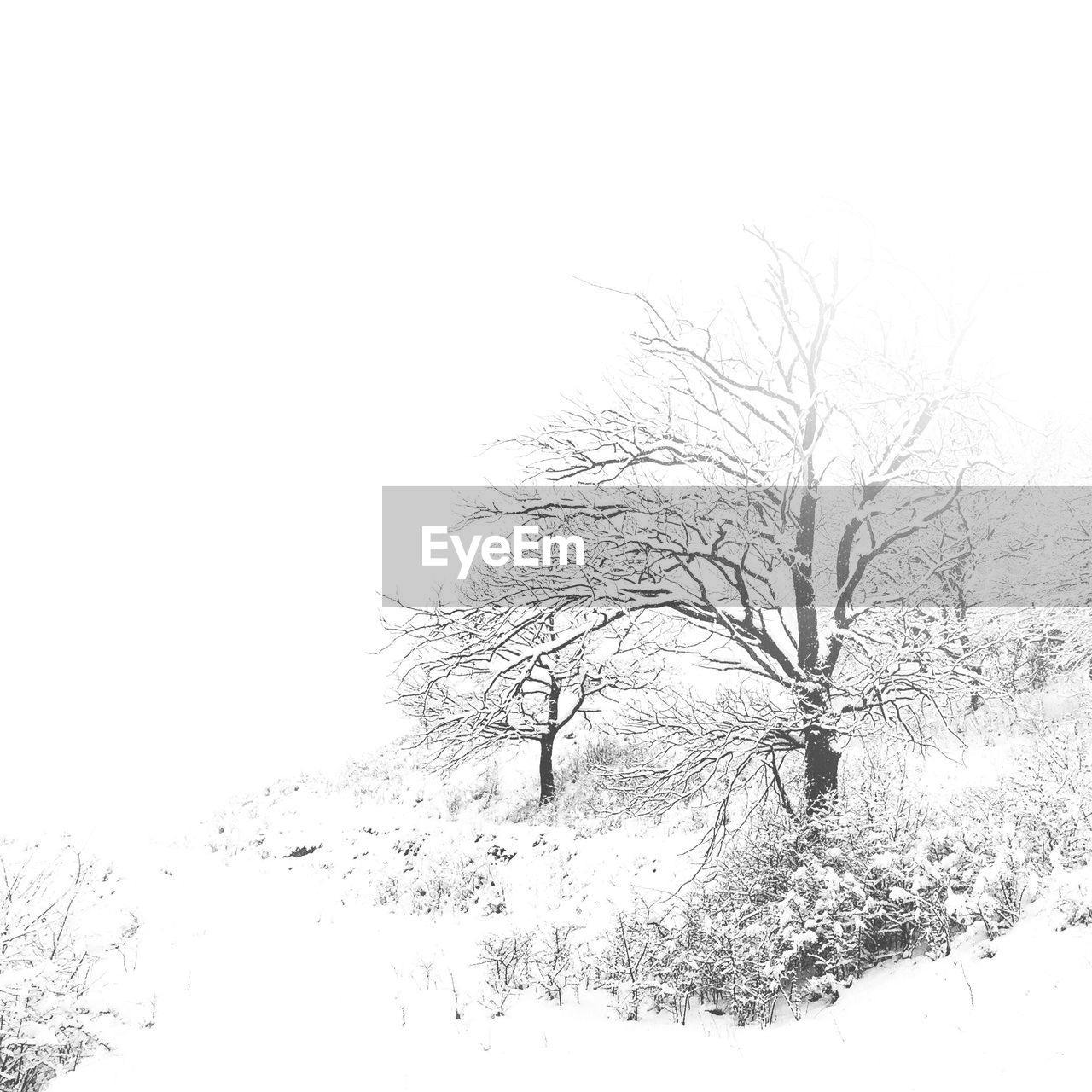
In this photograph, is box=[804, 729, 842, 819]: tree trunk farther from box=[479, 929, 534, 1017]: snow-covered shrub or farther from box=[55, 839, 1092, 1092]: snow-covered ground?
box=[479, 929, 534, 1017]: snow-covered shrub

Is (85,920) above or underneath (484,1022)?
underneath

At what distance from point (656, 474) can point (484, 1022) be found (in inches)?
215

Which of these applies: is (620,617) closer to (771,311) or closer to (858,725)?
(858,725)

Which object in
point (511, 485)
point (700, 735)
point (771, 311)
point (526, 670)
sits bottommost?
point (700, 735)

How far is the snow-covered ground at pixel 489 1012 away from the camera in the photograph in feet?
13.9

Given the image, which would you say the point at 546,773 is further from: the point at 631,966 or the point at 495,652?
the point at 495,652

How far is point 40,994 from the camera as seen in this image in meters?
5.16

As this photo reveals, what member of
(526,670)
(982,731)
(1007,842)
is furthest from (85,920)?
(982,731)

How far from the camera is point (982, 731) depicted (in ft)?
45.2

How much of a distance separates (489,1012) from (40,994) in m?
3.67

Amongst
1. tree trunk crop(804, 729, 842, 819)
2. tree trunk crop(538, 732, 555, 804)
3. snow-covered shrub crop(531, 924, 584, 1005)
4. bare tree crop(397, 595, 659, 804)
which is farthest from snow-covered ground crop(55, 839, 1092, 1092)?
tree trunk crop(538, 732, 555, 804)

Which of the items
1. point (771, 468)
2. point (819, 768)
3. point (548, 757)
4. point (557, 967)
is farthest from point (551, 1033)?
point (548, 757)

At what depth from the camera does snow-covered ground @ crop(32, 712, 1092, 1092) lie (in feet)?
13.9

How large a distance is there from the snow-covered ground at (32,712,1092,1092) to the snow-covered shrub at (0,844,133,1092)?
0.25 metres
